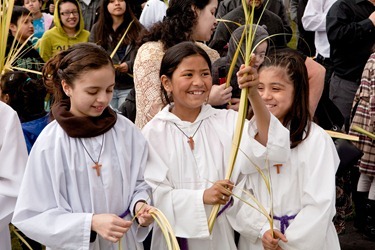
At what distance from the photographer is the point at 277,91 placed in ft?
12.8

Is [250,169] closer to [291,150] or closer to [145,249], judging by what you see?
[291,150]

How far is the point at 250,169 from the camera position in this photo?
3.83 m

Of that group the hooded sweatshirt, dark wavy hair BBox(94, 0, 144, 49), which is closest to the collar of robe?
dark wavy hair BBox(94, 0, 144, 49)

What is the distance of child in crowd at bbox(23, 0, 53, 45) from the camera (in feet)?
30.1

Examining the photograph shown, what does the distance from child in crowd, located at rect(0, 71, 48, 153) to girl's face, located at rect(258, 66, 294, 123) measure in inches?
69.0

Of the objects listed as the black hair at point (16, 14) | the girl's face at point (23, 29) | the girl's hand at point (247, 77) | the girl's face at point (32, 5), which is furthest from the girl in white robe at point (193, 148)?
the girl's face at point (32, 5)

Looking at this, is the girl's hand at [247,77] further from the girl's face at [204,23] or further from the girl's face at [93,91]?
the girl's face at [204,23]

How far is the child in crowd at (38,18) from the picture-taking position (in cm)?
919

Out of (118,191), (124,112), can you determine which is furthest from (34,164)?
(124,112)

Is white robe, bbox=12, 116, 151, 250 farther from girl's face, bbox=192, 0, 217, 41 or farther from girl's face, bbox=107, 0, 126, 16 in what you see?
girl's face, bbox=107, 0, 126, 16

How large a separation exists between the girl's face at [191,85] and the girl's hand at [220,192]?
0.49m

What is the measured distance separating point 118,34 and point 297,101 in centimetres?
349

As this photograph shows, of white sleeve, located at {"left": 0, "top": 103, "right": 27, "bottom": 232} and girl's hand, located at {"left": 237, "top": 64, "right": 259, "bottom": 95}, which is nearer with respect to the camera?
girl's hand, located at {"left": 237, "top": 64, "right": 259, "bottom": 95}

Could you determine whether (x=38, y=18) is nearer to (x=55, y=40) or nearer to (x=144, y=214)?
(x=55, y=40)
